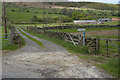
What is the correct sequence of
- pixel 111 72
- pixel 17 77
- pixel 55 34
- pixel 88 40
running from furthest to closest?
pixel 55 34, pixel 88 40, pixel 111 72, pixel 17 77

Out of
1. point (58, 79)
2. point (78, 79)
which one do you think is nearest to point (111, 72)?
point (78, 79)

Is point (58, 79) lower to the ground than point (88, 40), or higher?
lower

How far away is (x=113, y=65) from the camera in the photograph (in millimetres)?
3975

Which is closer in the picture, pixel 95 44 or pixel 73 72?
pixel 73 72

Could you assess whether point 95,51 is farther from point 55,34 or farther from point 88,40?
point 55,34

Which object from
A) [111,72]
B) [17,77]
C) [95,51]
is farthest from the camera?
[95,51]

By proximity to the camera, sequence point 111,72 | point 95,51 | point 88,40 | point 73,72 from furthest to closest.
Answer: point 88,40 < point 95,51 < point 73,72 < point 111,72

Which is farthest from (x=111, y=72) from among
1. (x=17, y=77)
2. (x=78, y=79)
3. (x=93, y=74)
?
(x=17, y=77)

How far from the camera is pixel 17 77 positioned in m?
3.60

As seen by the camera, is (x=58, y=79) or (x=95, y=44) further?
(x=95, y=44)

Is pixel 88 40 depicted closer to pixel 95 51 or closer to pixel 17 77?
pixel 95 51

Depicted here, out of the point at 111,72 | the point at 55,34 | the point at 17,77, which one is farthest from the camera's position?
the point at 55,34

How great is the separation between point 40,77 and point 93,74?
151 cm

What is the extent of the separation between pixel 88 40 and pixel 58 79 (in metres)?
5.05
